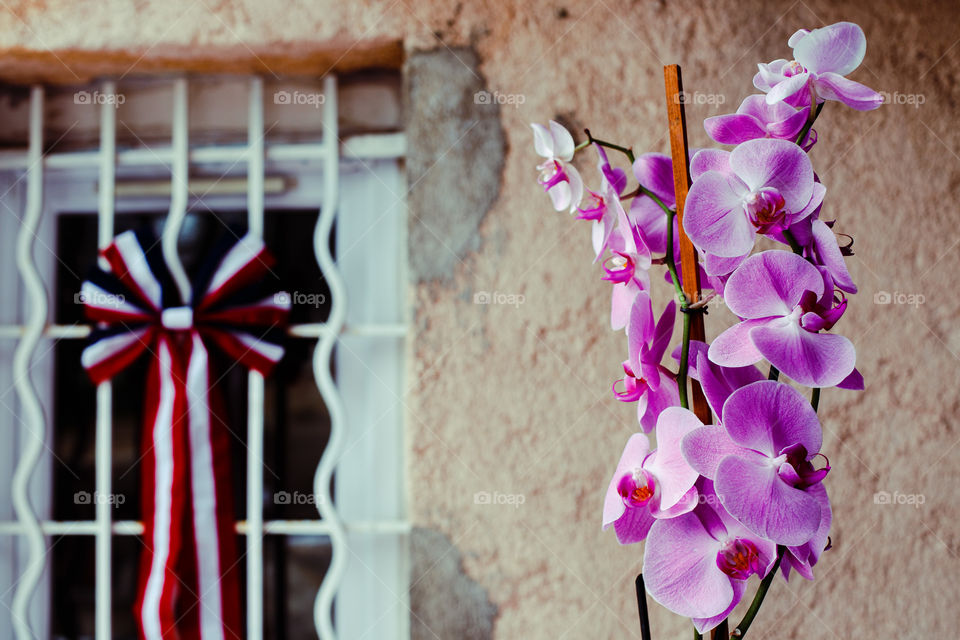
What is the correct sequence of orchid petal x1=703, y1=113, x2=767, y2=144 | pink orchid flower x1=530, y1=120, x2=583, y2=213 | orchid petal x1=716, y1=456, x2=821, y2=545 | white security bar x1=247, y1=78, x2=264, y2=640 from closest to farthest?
1. orchid petal x1=716, y1=456, x2=821, y2=545
2. orchid petal x1=703, y1=113, x2=767, y2=144
3. pink orchid flower x1=530, y1=120, x2=583, y2=213
4. white security bar x1=247, y1=78, x2=264, y2=640

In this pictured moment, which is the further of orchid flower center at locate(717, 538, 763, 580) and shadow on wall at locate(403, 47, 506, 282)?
shadow on wall at locate(403, 47, 506, 282)

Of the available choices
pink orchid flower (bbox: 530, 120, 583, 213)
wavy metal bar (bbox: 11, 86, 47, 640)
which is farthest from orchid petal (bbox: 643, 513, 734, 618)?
wavy metal bar (bbox: 11, 86, 47, 640)

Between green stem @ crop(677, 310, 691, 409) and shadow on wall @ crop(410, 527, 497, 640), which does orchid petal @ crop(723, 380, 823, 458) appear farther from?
shadow on wall @ crop(410, 527, 497, 640)

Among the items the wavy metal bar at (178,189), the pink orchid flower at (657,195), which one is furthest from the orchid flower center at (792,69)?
the wavy metal bar at (178,189)

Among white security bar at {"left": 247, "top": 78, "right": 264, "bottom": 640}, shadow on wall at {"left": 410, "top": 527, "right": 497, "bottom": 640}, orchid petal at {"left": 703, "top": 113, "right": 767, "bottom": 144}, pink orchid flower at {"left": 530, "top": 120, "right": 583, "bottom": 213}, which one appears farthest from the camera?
white security bar at {"left": 247, "top": 78, "right": 264, "bottom": 640}

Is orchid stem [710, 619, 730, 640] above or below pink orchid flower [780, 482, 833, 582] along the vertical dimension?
below

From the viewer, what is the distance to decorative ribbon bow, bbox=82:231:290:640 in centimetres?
132

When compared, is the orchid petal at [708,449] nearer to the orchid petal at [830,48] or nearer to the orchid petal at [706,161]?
the orchid petal at [706,161]

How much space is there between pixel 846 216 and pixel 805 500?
3.22 feet

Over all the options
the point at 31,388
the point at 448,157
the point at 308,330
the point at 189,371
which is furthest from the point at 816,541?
the point at 31,388

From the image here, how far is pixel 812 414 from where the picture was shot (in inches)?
19.4

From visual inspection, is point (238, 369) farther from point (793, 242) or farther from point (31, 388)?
point (793, 242)

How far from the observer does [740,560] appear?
500mm

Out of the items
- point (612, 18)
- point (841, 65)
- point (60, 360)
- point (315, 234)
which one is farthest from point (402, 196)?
point (841, 65)
